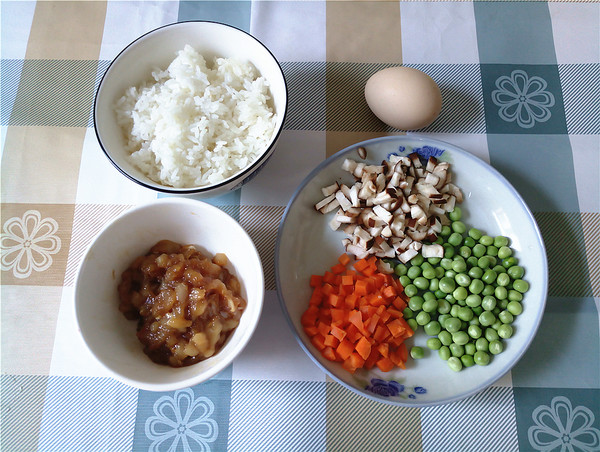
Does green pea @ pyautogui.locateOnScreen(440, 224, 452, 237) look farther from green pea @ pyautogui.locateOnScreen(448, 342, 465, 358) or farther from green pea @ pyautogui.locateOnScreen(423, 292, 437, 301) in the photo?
green pea @ pyautogui.locateOnScreen(448, 342, 465, 358)

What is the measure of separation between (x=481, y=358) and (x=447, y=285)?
0.30m

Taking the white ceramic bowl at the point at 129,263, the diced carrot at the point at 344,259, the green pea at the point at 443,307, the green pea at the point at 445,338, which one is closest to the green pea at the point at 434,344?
the green pea at the point at 445,338

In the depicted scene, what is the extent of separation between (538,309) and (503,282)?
16 cm

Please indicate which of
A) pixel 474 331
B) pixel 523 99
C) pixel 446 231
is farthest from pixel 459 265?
pixel 523 99

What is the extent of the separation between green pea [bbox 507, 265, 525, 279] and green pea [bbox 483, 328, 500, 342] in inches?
9.6

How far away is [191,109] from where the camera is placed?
180 centimetres

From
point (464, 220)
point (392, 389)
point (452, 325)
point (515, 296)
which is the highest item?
point (464, 220)

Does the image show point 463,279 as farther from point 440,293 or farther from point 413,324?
point 413,324

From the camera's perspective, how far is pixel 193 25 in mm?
1889

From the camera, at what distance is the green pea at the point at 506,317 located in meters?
1.79

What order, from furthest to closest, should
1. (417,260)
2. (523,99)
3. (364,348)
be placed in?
1. (523,99)
2. (417,260)
3. (364,348)

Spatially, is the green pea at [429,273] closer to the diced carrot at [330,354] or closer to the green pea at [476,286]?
the green pea at [476,286]

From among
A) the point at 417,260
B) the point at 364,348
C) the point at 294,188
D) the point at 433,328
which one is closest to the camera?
the point at 364,348

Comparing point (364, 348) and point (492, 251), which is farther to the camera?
point (492, 251)
